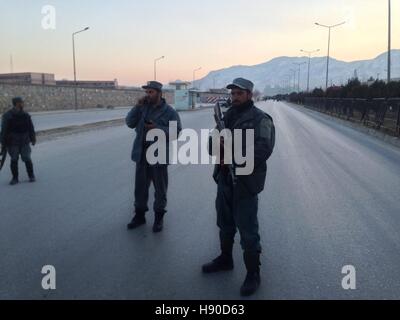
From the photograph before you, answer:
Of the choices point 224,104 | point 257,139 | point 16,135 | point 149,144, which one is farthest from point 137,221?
point 16,135

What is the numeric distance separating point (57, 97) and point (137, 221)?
52.9 meters

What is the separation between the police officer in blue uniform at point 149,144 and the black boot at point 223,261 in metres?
1.40

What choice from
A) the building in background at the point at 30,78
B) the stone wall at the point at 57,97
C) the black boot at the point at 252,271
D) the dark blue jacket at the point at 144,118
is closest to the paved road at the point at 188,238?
the black boot at the point at 252,271

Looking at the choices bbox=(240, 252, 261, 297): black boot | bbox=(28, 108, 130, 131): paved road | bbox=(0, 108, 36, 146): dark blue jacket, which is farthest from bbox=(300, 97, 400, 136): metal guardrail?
bbox=(28, 108, 130, 131): paved road

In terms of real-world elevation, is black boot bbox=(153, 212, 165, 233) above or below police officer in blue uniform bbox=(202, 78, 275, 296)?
below

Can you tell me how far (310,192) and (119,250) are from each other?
4.33m

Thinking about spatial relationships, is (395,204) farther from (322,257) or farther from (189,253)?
(189,253)

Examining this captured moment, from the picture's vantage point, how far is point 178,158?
12766 millimetres

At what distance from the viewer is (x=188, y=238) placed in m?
5.48

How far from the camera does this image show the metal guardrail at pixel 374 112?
18984mm

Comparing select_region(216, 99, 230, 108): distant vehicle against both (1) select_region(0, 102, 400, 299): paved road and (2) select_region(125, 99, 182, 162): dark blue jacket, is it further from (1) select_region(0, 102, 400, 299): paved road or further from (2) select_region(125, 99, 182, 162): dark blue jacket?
(1) select_region(0, 102, 400, 299): paved road

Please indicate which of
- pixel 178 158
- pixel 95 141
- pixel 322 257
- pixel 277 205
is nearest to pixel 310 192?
pixel 277 205

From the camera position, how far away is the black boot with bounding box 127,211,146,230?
580 centimetres
